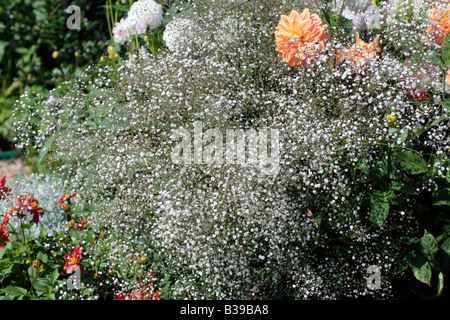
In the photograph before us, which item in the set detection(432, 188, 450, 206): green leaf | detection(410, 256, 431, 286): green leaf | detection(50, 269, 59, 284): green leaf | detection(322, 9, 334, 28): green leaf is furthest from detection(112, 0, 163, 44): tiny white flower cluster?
detection(410, 256, 431, 286): green leaf

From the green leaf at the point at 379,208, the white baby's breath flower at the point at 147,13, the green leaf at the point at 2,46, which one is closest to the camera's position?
the green leaf at the point at 379,208

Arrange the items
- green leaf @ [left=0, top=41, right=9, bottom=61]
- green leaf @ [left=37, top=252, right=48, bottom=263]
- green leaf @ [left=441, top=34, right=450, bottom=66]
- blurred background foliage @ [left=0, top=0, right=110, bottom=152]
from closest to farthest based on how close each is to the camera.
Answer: green leaf @ [left=441, top=34, right=450, bottom=66] → green leaf @ [left=37, top=252, right=48, bottom=263] → blurred background foliage @ [left=0, top=0, right=110, bottom=152] → green leaf @ [left=0, top=41, right=9, bottom=61]

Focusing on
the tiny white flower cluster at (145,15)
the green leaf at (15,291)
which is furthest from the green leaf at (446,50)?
the green leaf at (15,291)

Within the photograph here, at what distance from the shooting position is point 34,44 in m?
4.29

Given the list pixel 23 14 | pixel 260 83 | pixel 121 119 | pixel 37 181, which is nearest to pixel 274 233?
pixel 260 83

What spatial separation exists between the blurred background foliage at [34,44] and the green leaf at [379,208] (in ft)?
10.0

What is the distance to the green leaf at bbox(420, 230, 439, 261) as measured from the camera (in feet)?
5.83

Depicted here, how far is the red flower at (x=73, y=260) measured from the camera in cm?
205

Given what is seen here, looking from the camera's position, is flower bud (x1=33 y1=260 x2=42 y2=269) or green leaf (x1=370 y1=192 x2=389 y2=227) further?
flower bud (x1=33 y1=260 x2=42 y2=269)

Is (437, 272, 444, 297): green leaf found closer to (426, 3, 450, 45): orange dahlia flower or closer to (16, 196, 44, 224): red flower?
(426, 3, 450, 45): orange dahlia flower

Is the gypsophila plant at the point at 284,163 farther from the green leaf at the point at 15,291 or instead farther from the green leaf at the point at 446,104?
the green leaf at the point at 15,291

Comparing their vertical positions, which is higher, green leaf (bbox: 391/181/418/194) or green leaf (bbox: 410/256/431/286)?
green leaf (bbox: 391/181/418/194)

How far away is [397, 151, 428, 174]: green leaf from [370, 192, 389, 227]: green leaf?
141mm
